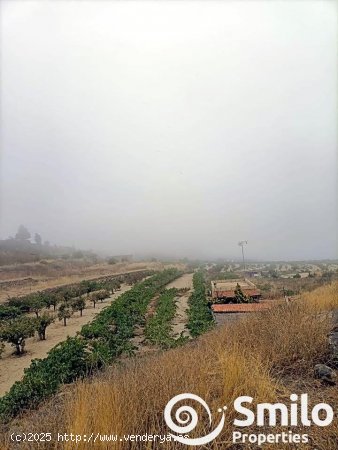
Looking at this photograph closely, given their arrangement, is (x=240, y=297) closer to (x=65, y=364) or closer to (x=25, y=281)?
(x=65, y=364)

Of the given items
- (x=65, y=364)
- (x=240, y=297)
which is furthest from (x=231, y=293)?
(x=65, y=364)

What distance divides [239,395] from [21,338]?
55.8 ft

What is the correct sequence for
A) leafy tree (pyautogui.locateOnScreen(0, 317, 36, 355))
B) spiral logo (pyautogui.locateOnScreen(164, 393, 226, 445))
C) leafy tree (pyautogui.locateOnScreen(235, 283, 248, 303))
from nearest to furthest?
spiral logo (pyautogui.locateOnScreen(164, 393, 226, 445)) → leafy tree (pyautogui.locateOnScreen(0, 317, 36, 355)) → leafy tree (pyautogui.locateOnScreen(235, 283, 248, 303))

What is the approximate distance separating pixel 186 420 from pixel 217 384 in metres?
0.73

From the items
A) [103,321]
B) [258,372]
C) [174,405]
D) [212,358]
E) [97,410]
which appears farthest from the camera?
[103,321]

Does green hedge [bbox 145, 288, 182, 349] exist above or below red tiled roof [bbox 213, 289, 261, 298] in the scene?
below

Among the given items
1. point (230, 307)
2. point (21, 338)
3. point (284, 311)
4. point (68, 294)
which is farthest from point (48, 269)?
point (284, 311)

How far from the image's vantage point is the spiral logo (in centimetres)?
284

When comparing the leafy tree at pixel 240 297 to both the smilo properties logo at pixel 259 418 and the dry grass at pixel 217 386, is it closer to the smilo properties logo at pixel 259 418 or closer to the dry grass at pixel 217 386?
the dry grass at pixel 217 386

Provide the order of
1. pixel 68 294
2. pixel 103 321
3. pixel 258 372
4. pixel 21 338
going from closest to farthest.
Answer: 1. pixel 258 372
2. pixel 21 338
3. pixel 103 321
4. pixel 68 294

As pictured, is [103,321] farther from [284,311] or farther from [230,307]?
[284,311]

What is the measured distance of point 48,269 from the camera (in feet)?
184

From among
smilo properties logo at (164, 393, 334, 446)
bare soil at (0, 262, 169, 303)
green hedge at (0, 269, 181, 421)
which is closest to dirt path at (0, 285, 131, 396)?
green hedge at (0, 269, 181, 421)

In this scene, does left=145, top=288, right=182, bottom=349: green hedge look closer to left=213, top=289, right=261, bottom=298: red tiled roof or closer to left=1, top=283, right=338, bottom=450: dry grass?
left=213, top=289, right=261, bottom=298: red tiled roof
